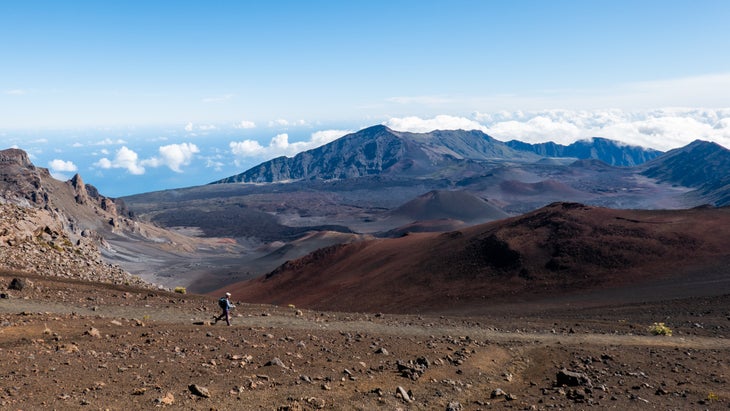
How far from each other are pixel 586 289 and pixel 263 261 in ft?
252

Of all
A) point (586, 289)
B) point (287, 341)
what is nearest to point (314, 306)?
point (586, 289)

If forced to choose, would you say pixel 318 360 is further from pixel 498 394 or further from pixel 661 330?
pixel 661 330

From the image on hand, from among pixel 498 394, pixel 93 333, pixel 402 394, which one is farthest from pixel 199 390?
pixel 498 394

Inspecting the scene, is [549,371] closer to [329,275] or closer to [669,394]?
[669,394]

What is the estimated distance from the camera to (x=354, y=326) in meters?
20.1

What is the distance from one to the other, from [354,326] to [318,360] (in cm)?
632

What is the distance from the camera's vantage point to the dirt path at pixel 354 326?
60.3 feet

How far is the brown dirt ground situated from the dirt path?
0.09m

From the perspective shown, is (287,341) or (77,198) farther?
(77,198)

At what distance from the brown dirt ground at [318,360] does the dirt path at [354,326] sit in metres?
0.09

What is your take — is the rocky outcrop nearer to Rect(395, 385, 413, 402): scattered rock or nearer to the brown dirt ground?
the brown dirt ground

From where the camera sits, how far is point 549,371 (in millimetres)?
14461

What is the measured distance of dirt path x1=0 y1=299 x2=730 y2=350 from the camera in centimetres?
1838

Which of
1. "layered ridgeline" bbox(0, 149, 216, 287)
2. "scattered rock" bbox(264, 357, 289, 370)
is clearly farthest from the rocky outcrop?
"scattered rock" bbox(264, 357, 289, 370)
